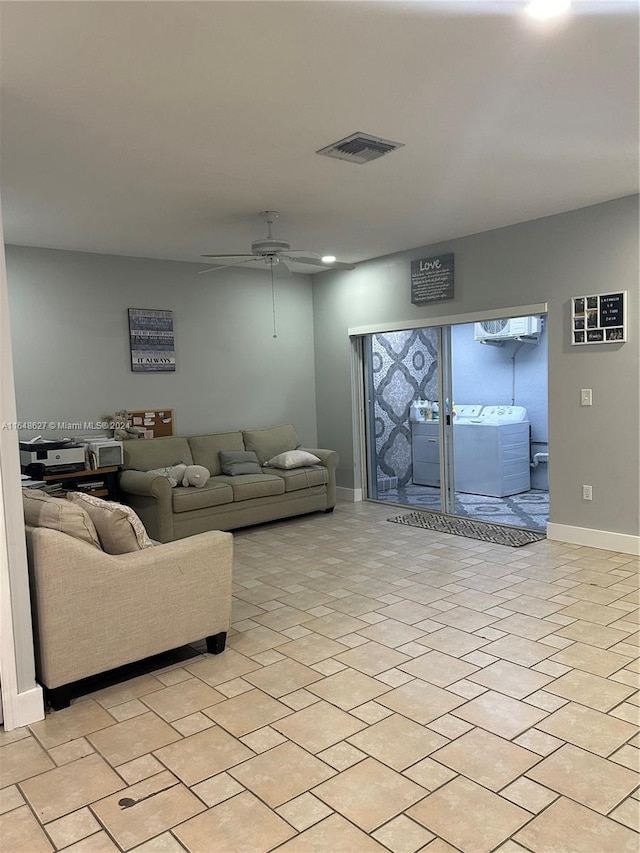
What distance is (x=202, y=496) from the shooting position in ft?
18.1

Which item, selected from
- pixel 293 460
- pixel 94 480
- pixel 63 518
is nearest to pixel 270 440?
pixel 293 460

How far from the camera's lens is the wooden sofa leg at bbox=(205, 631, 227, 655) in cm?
338

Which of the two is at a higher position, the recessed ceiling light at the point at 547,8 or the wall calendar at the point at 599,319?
the recessed ceiling light at the point at 547,8

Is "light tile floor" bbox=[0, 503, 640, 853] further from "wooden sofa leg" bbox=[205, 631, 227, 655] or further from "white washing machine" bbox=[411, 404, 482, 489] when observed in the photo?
"white washing machine" bbox=[411, 404, 482, 489]

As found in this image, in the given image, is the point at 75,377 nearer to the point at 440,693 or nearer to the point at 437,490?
the point at 437,490

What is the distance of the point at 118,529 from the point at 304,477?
332cm

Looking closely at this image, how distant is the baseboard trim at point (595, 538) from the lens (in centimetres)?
486

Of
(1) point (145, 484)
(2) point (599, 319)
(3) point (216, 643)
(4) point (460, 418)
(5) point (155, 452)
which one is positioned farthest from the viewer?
(4) point (460, 418)

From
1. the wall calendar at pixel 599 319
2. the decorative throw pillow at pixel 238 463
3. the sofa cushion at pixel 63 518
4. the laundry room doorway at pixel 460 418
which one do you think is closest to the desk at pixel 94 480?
the decorative throw pillow at pixel 238 463

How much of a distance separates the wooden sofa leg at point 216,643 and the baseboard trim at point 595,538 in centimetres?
316

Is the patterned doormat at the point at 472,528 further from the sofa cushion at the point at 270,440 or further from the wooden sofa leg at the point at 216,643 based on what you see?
the wooden sofa leg at the point at 216,643

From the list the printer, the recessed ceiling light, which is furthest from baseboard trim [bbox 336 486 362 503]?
the recessed ceiling light

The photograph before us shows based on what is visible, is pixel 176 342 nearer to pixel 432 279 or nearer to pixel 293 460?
pixel 293 460

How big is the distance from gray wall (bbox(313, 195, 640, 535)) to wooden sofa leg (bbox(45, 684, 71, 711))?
13.1 ft
